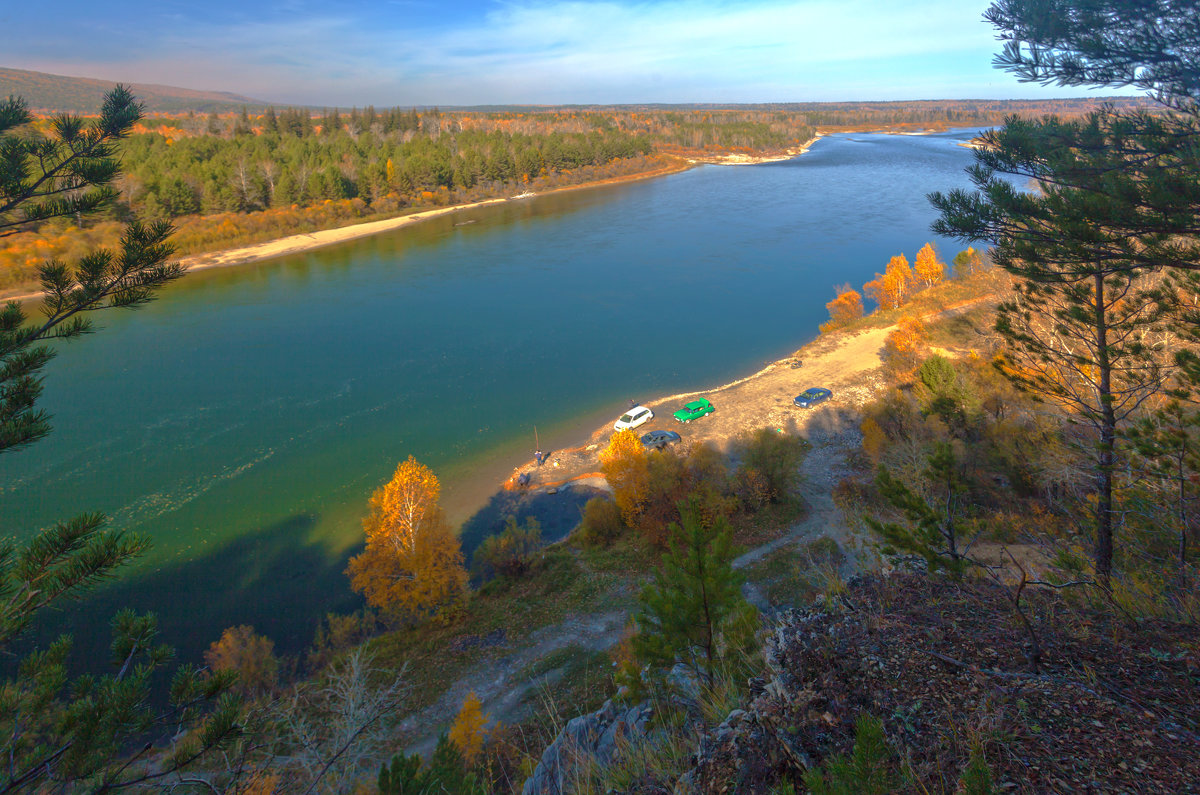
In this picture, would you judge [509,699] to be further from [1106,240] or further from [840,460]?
[840,460]

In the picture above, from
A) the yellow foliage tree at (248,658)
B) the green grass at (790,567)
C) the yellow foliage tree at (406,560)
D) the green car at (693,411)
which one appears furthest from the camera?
the green car at (693,411)

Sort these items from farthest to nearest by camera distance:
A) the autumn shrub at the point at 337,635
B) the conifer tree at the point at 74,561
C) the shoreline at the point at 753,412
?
the shoreline at the point at 753,412 < the autumn shrub at the point at 337,635 < the conifer tree at the point at 74,561

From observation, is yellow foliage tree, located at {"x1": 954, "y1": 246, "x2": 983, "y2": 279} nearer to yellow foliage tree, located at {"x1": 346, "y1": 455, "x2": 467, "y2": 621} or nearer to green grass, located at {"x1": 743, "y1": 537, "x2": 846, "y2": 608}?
green grass, located at {"x1": 743, "y1": 537, "x2": 846, "y2": 608}

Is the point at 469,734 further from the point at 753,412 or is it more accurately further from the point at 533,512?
the point at 753,412

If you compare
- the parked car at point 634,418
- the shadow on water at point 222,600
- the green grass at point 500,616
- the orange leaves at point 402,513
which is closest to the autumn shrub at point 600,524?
the green grass at point 500,616

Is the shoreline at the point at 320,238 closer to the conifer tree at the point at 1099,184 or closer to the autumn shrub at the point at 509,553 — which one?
the autumn shrub at the point at 509,553

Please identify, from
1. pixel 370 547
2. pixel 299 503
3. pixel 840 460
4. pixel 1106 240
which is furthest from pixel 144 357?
pixel 1106 240
